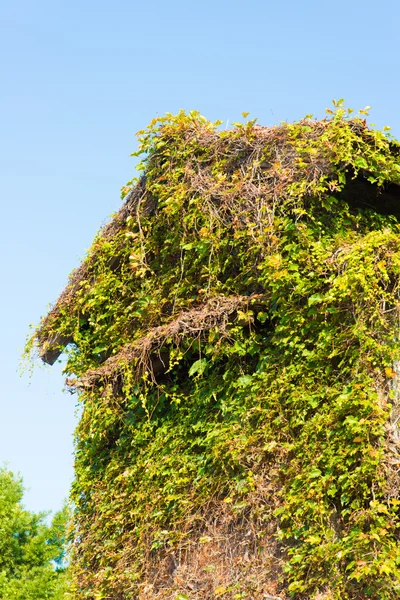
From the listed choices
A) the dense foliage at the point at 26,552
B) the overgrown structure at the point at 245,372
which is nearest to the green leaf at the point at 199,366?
the overgrown structure at the point at 245,372

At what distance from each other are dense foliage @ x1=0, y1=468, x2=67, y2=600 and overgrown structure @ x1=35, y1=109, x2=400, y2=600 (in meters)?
12.2

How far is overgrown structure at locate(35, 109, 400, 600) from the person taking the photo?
19.5ft

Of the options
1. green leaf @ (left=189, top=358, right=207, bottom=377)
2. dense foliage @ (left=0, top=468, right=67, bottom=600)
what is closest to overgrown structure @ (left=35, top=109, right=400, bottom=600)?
green leaf @ (left=189, top=358, right=207, bottom=377)

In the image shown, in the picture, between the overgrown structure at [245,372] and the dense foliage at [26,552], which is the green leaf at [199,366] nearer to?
the overgrown structure at [245,372]

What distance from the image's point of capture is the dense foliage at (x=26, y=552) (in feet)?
65.0

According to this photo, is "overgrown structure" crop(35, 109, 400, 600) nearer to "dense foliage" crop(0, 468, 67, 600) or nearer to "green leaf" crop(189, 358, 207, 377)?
"green leaf" crop(189, 358, 207, 377)

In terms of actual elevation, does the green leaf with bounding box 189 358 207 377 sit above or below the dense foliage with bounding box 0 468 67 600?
below

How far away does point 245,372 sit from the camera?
732cm

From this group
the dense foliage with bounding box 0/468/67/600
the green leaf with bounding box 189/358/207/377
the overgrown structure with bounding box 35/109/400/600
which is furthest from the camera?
the dense foliage with bounding box 0/468/67/600

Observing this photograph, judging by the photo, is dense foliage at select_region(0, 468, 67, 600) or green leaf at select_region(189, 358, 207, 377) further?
dense foliage at select_region(0, 468, 67, 600)

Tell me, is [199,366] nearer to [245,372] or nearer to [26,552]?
[245,372]

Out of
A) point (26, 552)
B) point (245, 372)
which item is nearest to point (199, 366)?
point (245, 372)

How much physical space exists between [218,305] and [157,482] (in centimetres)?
203

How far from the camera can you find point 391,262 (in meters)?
6.29
